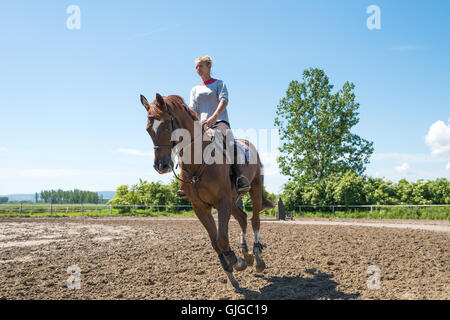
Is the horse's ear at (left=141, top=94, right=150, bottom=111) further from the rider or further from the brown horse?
the rider

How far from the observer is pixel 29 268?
7.72 m

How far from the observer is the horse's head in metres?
4.46

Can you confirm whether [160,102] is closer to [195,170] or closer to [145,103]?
[145,103]

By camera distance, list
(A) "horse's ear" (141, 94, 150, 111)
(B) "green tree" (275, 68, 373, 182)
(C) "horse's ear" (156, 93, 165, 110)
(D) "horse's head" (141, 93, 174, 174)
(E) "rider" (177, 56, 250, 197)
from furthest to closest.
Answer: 1. (B) "green tree" (275, 68, 373, 182)
2. (E) "rider" (177, 56, 250, 197)
3. (A) "horse's ear" (141, 94, 150, 111)
4. (C) "horse's ear" (156, 93, 165, 110)
5. (D) "horse's head" (141, 93, 174, 174)

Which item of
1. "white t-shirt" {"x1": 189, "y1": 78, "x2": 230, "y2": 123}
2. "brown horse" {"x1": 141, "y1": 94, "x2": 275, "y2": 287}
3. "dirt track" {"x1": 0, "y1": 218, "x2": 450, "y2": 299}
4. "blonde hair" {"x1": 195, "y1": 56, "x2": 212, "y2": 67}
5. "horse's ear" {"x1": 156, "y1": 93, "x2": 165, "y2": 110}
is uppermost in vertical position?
"blonde hair" {"x1": 195, "y1": 56, "x2": 212, "y2": 67}

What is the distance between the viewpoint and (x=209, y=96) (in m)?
6.00

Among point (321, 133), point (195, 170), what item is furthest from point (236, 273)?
point (321, 133)

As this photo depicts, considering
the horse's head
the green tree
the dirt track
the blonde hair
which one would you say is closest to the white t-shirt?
the blonde hair

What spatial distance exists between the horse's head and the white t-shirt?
1.34 m

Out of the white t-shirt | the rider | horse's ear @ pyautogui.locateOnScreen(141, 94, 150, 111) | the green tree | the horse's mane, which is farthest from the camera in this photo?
the green tree

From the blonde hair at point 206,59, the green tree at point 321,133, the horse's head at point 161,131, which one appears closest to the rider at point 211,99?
the blonde hair at point 206,59

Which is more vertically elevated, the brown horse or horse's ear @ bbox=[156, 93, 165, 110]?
horse's ear @ bbox=[156, 93, 165, 110]

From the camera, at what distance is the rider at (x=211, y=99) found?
585 centimetres
